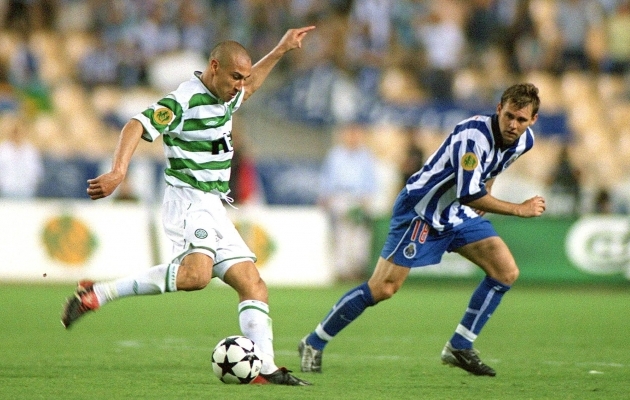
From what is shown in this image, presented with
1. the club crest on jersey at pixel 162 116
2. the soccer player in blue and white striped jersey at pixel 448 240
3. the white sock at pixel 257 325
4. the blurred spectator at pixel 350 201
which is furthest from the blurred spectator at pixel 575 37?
the club crest on jersey at pixel 162 116

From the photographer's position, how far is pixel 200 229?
7.18 meters

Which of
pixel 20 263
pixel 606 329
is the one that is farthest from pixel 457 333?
pixel 20 263

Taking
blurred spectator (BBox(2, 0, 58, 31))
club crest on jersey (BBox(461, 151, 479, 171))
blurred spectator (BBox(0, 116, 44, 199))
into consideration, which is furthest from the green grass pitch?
blurred spectator (BBox(2, 0, 58, 31))

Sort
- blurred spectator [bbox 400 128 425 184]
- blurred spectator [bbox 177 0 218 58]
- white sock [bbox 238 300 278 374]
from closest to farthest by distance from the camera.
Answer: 1. white sock [bbox 238 300 278 374]
2. blurred spectator [bbox 400 128 425 184]
3. blurred spectator [bbox 177 0 218 58]

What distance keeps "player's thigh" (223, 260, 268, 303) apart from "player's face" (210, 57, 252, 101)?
1088 millimetres

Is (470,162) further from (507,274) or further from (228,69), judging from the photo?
(228,69)

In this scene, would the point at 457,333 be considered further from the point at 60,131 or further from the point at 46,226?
the point at 60,131

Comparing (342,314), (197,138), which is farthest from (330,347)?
(197,138)

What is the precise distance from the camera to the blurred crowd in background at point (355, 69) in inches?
767

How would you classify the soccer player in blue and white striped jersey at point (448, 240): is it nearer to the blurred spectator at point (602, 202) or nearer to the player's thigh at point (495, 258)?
the player's thigh at point (495, 258)

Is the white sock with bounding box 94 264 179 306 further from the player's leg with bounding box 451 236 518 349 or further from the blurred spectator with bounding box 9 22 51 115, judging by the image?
the blurred spectator with bounding box 9 22 51 115

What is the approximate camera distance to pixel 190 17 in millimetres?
20781

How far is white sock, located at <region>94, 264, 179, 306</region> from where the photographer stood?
7.00 metres

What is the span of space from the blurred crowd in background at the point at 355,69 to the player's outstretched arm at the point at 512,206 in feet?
36.0
